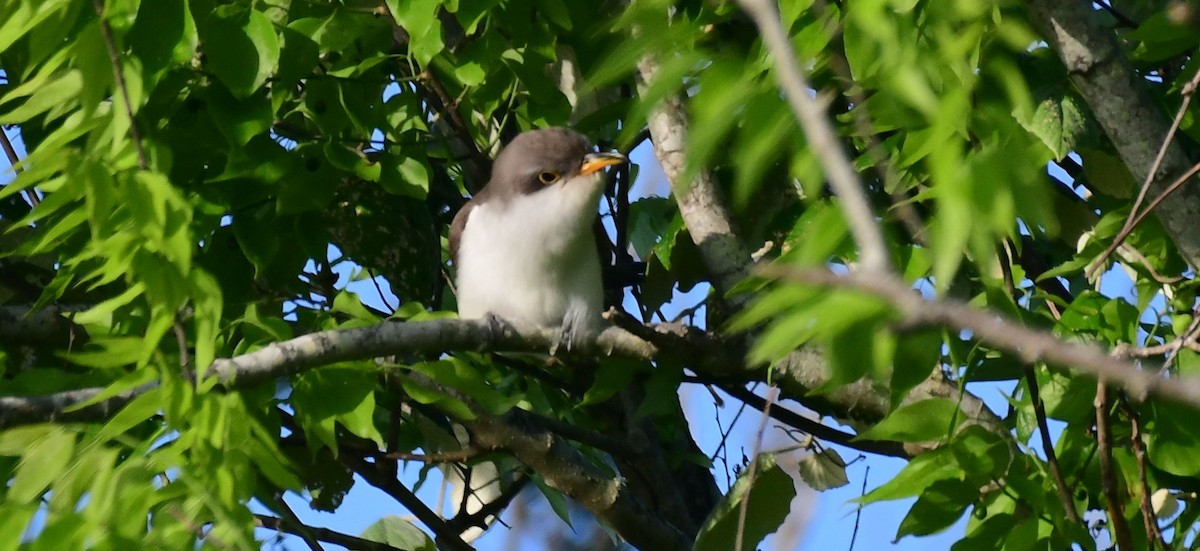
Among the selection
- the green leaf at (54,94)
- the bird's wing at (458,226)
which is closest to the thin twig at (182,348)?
the green leaf at (54,94)

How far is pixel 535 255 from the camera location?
5270mm

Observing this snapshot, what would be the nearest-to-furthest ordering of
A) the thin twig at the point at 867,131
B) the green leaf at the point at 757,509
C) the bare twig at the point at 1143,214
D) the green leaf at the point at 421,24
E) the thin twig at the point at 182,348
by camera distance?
the thin twig at the point at 867,131 < the thin twig at the point at 182,348 < the bare twig at the point at 1143,214 < the green leaf at the point at 421,24 < the green leaf at the point at 757,509

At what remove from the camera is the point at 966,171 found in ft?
5.86

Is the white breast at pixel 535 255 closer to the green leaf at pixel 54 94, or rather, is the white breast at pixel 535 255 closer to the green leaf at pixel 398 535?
the green leaf at pixel 398 535

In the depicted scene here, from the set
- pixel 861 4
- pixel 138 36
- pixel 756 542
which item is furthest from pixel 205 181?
pixel 861 4

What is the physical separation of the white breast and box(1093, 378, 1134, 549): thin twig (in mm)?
2218

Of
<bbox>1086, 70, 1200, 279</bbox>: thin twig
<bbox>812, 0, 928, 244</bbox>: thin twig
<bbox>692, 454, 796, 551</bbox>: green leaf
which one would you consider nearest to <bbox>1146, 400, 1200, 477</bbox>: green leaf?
<bbox>1086, 70, 1200, 279</bbox>: thin twig

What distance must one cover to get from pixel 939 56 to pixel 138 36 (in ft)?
6.91

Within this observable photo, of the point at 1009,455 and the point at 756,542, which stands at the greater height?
the point at 756,542

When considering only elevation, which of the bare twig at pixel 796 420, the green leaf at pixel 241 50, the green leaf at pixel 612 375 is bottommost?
the green leaf at pixel 612 375

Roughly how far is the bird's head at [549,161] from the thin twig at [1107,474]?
90.9 inches

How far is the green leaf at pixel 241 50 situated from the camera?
3859mm

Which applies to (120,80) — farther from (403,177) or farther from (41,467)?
(403,177)

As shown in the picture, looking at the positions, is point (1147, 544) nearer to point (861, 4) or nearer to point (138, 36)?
point (861, 4)
